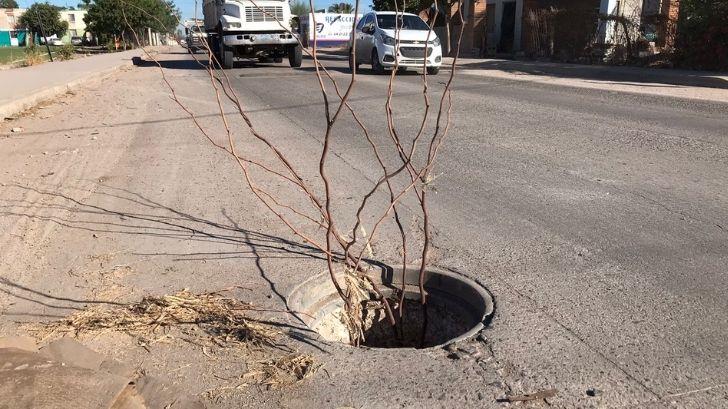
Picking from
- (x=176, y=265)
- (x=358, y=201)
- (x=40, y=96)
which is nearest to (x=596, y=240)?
(x=358, y=201)

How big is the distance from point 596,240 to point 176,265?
3.00m

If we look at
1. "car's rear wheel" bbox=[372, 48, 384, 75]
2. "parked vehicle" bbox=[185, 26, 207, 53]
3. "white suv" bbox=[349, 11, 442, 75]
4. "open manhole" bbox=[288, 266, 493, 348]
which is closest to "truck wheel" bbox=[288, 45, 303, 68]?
"white suv" bbox=[349, 11, 442, 75]

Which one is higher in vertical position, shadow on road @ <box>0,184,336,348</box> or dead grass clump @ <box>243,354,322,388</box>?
shadow on road @ <box>0,184,336,348</box>

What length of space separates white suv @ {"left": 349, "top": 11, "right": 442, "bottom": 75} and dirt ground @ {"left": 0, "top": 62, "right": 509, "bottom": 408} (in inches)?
470

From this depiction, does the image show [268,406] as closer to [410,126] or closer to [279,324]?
[279,324]

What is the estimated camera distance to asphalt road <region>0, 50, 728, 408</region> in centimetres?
300

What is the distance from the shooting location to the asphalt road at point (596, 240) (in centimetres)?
312

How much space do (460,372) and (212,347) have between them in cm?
122

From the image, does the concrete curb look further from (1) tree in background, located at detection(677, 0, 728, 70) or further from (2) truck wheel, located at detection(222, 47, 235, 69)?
(1) tree in background, located at detection(677, 0, 728, 70)

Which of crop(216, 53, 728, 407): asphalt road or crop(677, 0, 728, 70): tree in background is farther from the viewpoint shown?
crop(677, 0, 728, 70): tree in background

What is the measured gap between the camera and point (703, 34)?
66.3 ft

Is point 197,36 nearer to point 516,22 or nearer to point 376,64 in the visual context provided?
point 376,64

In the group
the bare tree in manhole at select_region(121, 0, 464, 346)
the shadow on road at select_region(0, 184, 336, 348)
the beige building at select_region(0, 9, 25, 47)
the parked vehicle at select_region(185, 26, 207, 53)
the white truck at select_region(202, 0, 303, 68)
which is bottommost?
the shadow on road at select_region(0, 184, 336, 348)

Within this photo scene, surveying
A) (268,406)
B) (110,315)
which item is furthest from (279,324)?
(110,315)
